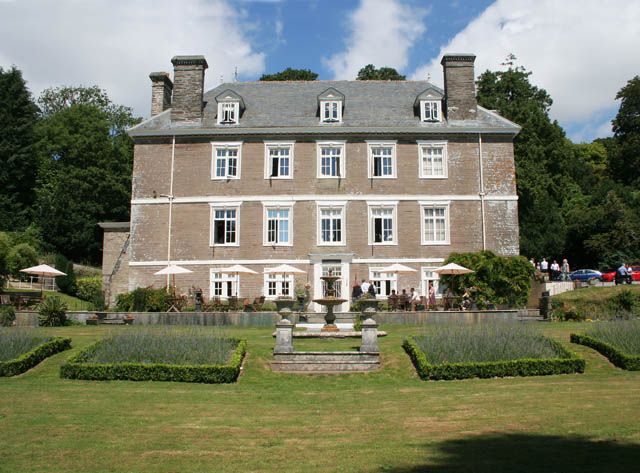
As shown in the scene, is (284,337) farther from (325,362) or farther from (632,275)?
(632,275)

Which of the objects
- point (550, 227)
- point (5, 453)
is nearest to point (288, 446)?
point (5, 453)

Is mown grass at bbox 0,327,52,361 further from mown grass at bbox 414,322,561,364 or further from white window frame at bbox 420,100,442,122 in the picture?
white window frame at bbox 420,100,442,122

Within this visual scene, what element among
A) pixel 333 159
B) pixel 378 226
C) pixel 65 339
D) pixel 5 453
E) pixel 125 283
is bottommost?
pixel 5 453

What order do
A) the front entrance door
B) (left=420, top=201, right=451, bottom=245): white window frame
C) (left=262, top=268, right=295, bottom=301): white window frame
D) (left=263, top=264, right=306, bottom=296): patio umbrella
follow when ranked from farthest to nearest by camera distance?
(left=420, top=201, right=451, bottom=245): white window frame → (left=262, top=268, right=295, bottom=301): white window frame → the front entrance door → (left=263, top=264, right=306, bottom=296): patio umbrella

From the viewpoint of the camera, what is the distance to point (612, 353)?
53.5 feet

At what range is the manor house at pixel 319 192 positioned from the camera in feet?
103

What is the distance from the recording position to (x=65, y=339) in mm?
18156

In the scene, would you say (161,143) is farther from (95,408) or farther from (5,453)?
(5,453)

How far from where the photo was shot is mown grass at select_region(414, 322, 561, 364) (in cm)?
1611

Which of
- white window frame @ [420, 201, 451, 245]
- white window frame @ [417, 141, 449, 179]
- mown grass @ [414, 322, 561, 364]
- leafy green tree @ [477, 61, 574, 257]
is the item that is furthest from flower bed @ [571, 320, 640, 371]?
leafy green tree @ [477, 61, 574, 257]

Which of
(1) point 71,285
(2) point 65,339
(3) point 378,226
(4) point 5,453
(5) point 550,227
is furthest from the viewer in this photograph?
(5) point 550,227

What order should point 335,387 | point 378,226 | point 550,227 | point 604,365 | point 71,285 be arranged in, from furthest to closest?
point 550,227 → point 71,285 → point 378,226 → point 604,365 → point 335,387

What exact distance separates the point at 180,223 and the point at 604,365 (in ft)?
71.4

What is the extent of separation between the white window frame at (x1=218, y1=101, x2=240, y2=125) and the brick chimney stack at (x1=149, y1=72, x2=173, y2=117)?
414 cm
